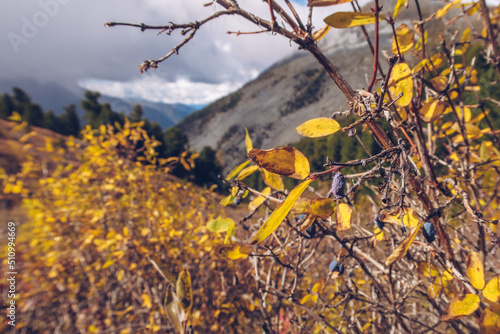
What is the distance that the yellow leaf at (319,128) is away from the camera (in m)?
0.45

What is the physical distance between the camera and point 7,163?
10.5 m

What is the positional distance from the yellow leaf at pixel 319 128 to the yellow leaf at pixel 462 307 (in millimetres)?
437

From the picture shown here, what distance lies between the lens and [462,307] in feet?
1.68

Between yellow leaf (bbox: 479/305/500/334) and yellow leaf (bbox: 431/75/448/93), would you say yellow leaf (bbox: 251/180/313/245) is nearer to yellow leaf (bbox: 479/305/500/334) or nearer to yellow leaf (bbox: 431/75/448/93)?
yellow leaf (bbox: 479/305/500/334)

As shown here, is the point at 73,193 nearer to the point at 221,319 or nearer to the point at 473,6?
the point at 221,319

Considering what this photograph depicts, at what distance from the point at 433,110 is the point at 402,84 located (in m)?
0.26

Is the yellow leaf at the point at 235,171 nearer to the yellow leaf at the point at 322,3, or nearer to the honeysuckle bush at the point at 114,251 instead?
the yellow leaf at the point at 322,3

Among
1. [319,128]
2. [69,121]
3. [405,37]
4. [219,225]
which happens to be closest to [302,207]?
[319,128]

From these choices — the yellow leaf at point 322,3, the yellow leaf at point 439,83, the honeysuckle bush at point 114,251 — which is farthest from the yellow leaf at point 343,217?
the honeysuckle bush at point 114,251

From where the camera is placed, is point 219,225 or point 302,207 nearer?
point 302,207

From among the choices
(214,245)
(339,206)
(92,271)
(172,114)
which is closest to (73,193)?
(92,271)

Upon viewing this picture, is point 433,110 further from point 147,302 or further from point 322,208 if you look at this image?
point 147,302

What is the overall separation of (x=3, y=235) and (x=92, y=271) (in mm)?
3247

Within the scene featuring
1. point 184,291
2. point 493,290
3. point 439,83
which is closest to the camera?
point 493,290
